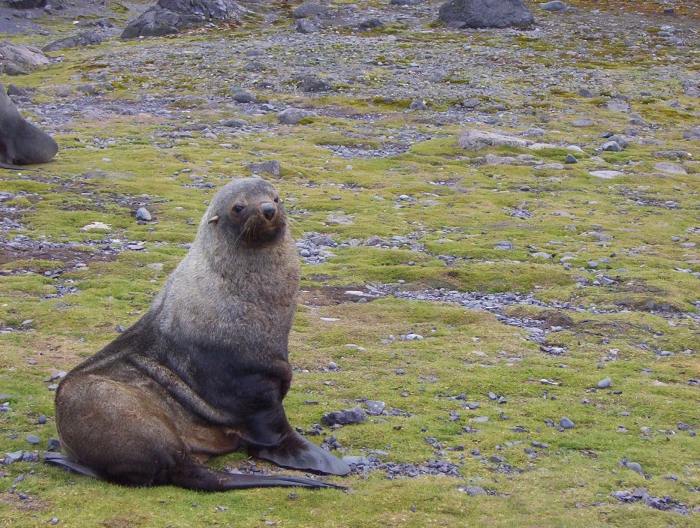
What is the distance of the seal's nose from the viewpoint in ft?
24.0

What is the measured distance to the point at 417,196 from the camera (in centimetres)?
2053

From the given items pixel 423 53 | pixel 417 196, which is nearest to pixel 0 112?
pixel 417 196

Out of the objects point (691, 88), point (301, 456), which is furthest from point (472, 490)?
point (691, 88)

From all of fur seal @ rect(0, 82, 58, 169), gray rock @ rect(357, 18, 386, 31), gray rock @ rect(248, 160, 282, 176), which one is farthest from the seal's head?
gray rock @ rect(357, 18, 386, 31)

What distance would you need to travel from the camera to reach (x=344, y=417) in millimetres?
8008

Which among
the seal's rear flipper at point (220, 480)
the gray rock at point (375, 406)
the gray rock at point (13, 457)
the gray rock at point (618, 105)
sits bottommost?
the gray rock at point (618, 105)

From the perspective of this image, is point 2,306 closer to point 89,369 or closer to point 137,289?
point 137,289

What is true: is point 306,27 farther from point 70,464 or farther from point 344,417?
point 70,464

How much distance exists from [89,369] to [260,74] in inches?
1308

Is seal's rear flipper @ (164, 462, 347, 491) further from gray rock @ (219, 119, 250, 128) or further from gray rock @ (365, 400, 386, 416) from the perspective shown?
gray rock @ (219, 119, 250, 128)

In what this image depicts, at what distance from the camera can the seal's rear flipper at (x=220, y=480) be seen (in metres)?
6.53

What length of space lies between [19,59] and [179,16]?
12.5m

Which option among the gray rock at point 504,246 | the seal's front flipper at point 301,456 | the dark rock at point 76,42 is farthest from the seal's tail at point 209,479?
the dark rock at point 76,42

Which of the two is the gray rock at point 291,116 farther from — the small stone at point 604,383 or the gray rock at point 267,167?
the small stone at point 604,383
